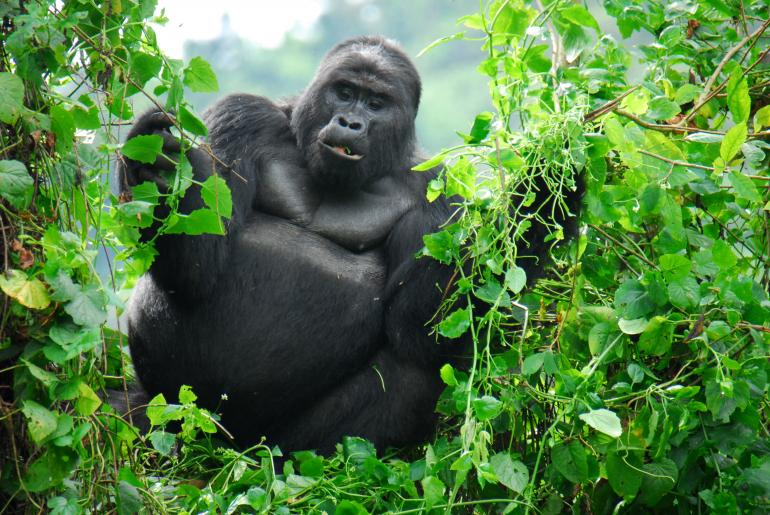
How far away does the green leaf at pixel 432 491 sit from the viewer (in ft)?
8.87

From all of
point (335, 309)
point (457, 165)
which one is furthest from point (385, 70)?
point (457, 165)

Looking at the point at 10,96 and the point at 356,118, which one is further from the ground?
the point at 10,96

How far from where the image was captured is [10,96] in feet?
7.47

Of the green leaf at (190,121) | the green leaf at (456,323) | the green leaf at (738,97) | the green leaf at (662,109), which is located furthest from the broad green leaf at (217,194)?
the green leaf at (738,97)

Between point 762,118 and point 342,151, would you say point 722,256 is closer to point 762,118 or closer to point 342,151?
point 762,118

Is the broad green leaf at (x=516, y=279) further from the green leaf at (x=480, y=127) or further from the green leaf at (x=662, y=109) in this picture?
the green leaf at (x=662, y=109)

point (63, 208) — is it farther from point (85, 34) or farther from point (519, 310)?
point (519, 310)

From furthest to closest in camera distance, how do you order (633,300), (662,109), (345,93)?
(345,93) < (662,109) < (633,300)

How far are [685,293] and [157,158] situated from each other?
1711 millimetres

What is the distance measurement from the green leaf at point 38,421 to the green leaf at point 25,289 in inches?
8.7

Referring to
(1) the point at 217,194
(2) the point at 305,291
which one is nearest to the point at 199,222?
(1) the point at 217,194

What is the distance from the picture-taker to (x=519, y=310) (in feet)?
11.4

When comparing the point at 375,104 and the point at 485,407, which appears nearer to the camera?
the point at 485,407

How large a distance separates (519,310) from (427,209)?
721mm
